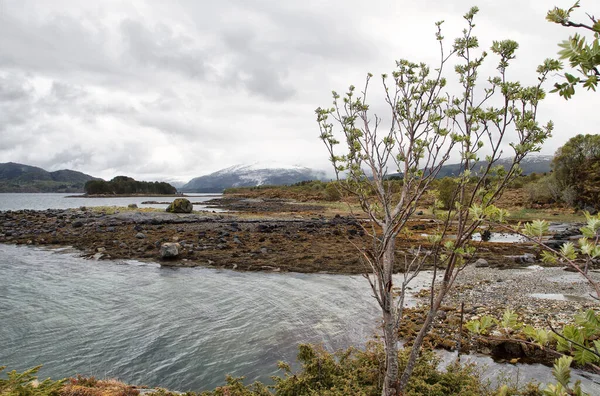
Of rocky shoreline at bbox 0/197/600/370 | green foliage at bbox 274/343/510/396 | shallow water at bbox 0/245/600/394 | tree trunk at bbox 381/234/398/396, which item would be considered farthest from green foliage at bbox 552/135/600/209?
tree trunk at bbox 381/234/398/396

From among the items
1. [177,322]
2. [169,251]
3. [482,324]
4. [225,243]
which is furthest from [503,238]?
[482,324]

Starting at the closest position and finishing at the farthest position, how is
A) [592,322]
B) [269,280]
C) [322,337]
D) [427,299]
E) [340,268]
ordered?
[592,322], [322,337], [427,299], [269,280], [340,268]

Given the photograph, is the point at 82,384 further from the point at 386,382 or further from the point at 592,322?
the point at 592,322

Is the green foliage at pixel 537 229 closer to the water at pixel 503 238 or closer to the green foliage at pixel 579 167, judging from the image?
the water at pixel 503 238

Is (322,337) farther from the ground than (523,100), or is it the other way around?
(523,100)

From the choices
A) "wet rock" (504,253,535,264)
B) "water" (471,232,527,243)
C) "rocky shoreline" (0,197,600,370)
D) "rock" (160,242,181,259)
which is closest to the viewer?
"rocky shoreline" (0,197,600,370)

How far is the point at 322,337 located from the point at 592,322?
36.4 feet

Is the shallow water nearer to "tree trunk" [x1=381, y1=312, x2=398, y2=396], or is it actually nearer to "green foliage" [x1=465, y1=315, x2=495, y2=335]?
"tree trunk" [x1=381, y1=312, x2=398, y2=396]

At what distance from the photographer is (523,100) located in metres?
4.12

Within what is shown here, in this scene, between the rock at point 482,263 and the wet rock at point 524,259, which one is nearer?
the rock at point 482,263

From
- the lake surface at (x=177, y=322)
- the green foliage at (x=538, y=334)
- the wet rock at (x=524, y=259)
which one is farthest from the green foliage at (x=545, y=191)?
the green foliage at (x=538, y=334)

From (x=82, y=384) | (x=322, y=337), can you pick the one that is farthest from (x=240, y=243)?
(x=82, y=384)

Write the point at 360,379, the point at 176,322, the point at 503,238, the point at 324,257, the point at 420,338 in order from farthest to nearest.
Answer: the point at 503,238, the point at 324,257, the point at 176,322, the point at 360,379, the point at 420,338

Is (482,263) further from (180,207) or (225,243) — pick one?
(180,207)
